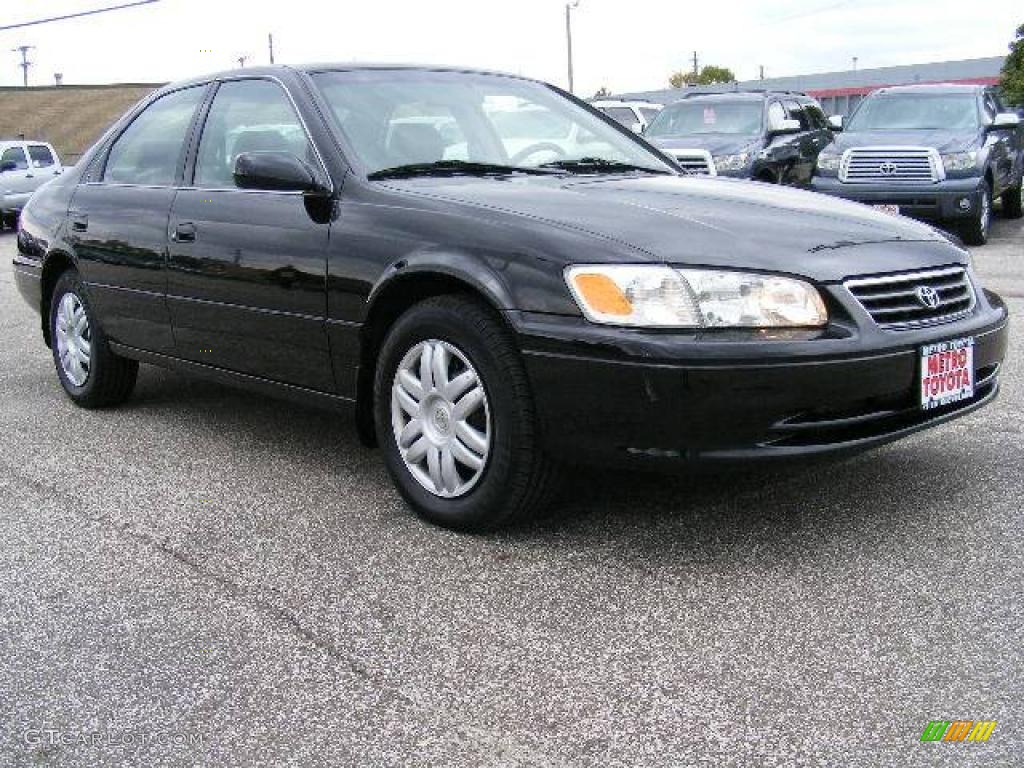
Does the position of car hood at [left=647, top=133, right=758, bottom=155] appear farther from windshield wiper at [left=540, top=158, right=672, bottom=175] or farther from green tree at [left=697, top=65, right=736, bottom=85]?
green tree at [left=697, top=65, right=736, bottom=85]

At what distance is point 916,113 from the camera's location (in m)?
14.1

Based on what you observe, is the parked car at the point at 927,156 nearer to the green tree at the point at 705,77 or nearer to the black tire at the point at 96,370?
the black tire at the point at 96,370

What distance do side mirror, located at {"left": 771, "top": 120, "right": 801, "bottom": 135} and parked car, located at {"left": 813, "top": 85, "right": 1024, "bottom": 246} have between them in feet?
1.65

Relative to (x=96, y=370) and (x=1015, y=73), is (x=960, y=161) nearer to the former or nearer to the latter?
(x=96, y=370)

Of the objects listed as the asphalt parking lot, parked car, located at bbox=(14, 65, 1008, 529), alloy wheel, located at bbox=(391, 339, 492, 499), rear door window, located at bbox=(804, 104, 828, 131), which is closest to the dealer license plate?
parked car, located at bbox=(14, 65, 1008, 529)

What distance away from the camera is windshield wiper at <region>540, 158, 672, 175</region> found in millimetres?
4684

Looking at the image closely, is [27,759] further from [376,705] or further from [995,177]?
[995,177]

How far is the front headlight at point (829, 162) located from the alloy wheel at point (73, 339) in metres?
9.31

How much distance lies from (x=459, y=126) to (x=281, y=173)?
2.59ft

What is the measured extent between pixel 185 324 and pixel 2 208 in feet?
63.0

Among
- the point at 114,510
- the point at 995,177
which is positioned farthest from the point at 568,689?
the point at 995,177

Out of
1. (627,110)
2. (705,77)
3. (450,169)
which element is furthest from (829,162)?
(705,77)

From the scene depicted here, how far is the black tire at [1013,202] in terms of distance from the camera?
627 inches

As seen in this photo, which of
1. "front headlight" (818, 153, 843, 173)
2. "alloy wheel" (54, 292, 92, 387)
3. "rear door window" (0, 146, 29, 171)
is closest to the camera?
"alloy wheel" (54, 292, 92, 387)
